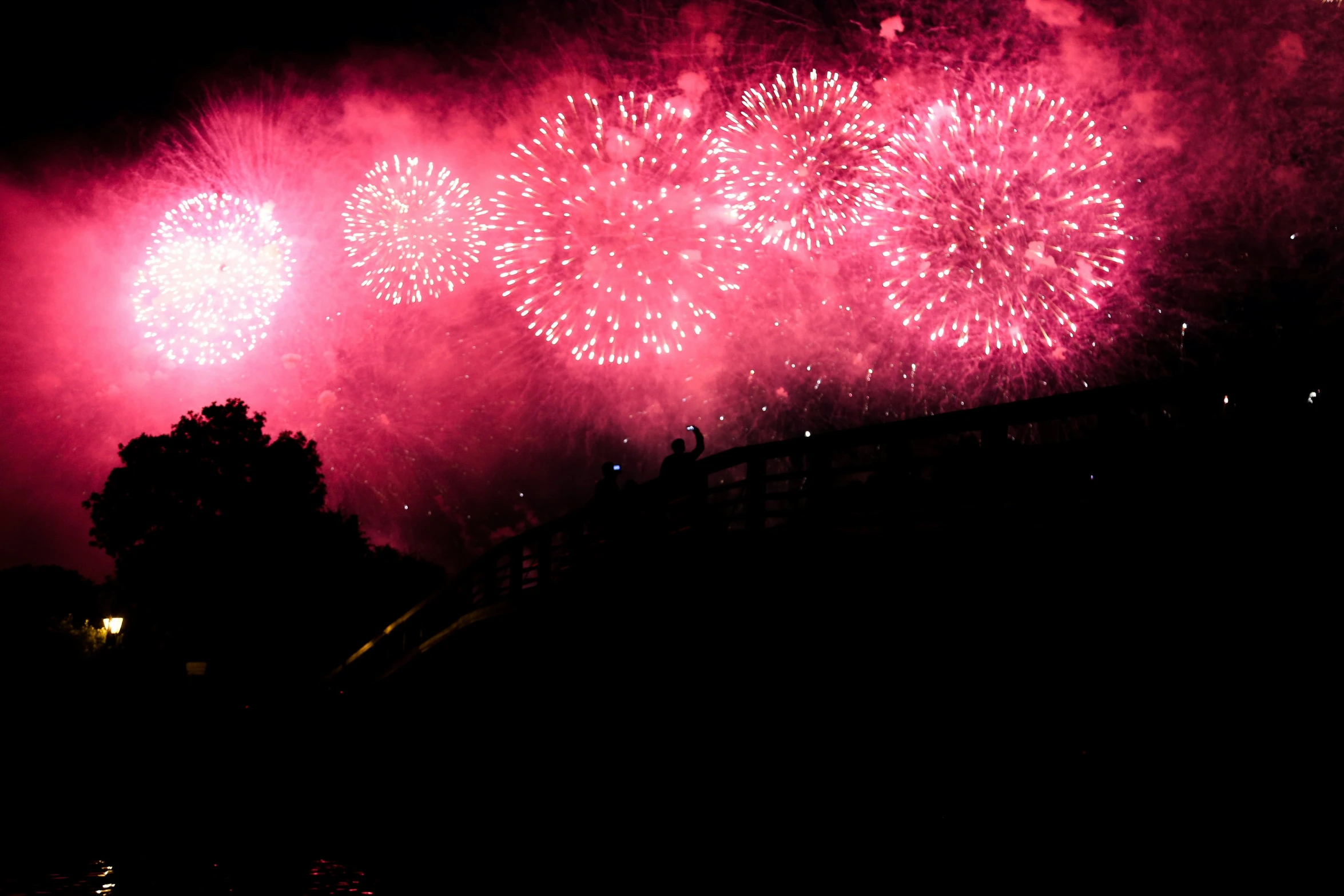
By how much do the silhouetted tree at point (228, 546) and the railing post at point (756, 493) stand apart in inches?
1052

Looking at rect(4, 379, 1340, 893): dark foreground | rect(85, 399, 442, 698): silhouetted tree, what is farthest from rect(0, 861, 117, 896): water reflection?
rect(85, 399, 442, 698): silhouetted tree

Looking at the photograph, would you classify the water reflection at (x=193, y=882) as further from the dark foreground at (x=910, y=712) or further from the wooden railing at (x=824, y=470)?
the wooden railing at (x=824, y=470)

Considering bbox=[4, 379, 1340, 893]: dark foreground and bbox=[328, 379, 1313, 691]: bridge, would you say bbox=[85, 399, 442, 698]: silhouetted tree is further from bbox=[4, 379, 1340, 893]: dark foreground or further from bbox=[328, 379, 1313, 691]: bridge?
bbox=[328, 379, 1313, 691]: bridge

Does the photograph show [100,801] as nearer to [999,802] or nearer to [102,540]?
[999,802]

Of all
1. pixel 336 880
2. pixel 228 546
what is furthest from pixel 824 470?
pixel 228 546

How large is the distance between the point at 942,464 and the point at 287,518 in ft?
108

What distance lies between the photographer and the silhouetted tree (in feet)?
109

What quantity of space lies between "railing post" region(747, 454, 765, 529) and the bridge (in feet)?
0.04

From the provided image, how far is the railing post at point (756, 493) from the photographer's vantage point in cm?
823

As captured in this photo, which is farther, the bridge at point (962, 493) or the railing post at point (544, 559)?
the railing post at point (544, 559)

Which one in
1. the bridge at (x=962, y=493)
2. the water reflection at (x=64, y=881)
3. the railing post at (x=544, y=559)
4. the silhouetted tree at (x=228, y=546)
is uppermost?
the silhouetted tree at (x=228, y=546)

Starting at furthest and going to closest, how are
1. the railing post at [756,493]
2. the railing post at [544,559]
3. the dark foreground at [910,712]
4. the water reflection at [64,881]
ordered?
the railing post at [544,559], the railing post at [756,493], the water reflection at [64,881], the dark foreground at [910,712]

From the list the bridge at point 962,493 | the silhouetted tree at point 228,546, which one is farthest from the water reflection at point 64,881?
the silhouetted tree at point 228,546

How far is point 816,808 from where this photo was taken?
7.24m
